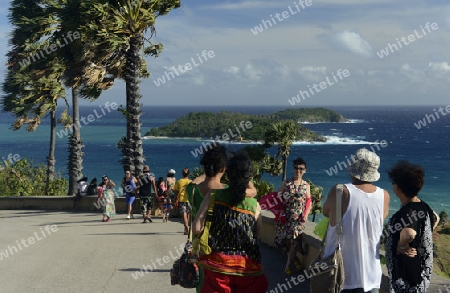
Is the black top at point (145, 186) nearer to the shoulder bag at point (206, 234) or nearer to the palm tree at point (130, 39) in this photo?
the palm tree at point (130, 39)

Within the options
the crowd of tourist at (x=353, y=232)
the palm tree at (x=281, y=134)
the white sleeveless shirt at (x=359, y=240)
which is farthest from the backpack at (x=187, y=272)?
the palm tree at (x=281, y=134)

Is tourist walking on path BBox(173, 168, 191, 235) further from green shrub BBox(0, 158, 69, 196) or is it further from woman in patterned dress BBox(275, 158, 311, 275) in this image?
green shrub BBox(0, 158, 69, 196)

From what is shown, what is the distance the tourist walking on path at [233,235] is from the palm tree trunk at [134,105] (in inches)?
523

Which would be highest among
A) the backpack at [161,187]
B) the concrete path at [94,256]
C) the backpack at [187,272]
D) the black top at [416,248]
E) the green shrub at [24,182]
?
the black top at [416,248]

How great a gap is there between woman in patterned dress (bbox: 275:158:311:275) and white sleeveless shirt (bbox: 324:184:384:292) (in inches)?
120

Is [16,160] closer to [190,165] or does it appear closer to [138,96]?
[138,96]

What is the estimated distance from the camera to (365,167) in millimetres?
4531

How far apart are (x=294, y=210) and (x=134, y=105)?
36.6ft

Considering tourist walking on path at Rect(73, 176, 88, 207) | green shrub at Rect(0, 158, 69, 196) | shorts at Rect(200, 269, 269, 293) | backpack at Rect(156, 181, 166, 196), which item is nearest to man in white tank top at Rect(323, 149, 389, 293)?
shorts at Rect(200, 269, 269, 293)

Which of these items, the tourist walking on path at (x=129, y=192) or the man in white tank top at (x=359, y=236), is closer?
the man in white tank top at (x=359, y=236)

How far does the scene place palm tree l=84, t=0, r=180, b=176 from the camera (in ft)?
55.6

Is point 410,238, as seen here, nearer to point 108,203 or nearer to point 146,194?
point 146,194

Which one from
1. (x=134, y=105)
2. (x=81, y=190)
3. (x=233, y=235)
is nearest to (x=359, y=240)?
(x=233, y=235)

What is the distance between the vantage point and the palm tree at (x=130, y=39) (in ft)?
55.6
